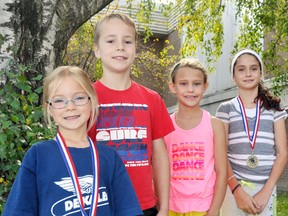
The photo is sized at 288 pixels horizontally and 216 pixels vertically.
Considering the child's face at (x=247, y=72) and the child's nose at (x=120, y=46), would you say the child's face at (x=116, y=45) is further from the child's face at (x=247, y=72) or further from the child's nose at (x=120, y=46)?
the child's face at (x=247, y=72)

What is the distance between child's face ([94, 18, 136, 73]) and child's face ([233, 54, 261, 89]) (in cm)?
113

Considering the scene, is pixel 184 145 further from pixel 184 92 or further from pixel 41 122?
pixel 41 122

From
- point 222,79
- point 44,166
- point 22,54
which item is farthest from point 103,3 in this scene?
point 222,79

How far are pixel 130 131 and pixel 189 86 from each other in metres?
0.84

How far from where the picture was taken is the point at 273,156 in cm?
316

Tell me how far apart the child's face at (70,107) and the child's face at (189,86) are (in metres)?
1.06

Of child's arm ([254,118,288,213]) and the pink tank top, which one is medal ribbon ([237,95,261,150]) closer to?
child's arm ([254,118,288,213])

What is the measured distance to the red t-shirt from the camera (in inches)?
92.4

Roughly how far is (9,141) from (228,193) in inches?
61.9

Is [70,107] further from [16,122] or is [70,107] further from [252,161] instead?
[252,161]

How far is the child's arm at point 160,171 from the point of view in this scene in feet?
8.10

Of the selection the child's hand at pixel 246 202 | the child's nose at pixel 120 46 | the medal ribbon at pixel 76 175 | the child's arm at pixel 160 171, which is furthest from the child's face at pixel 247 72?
the medal ribbon at pixel 76 175

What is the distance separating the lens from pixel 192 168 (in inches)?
113

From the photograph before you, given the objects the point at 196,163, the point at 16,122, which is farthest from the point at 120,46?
the point at 16,122
